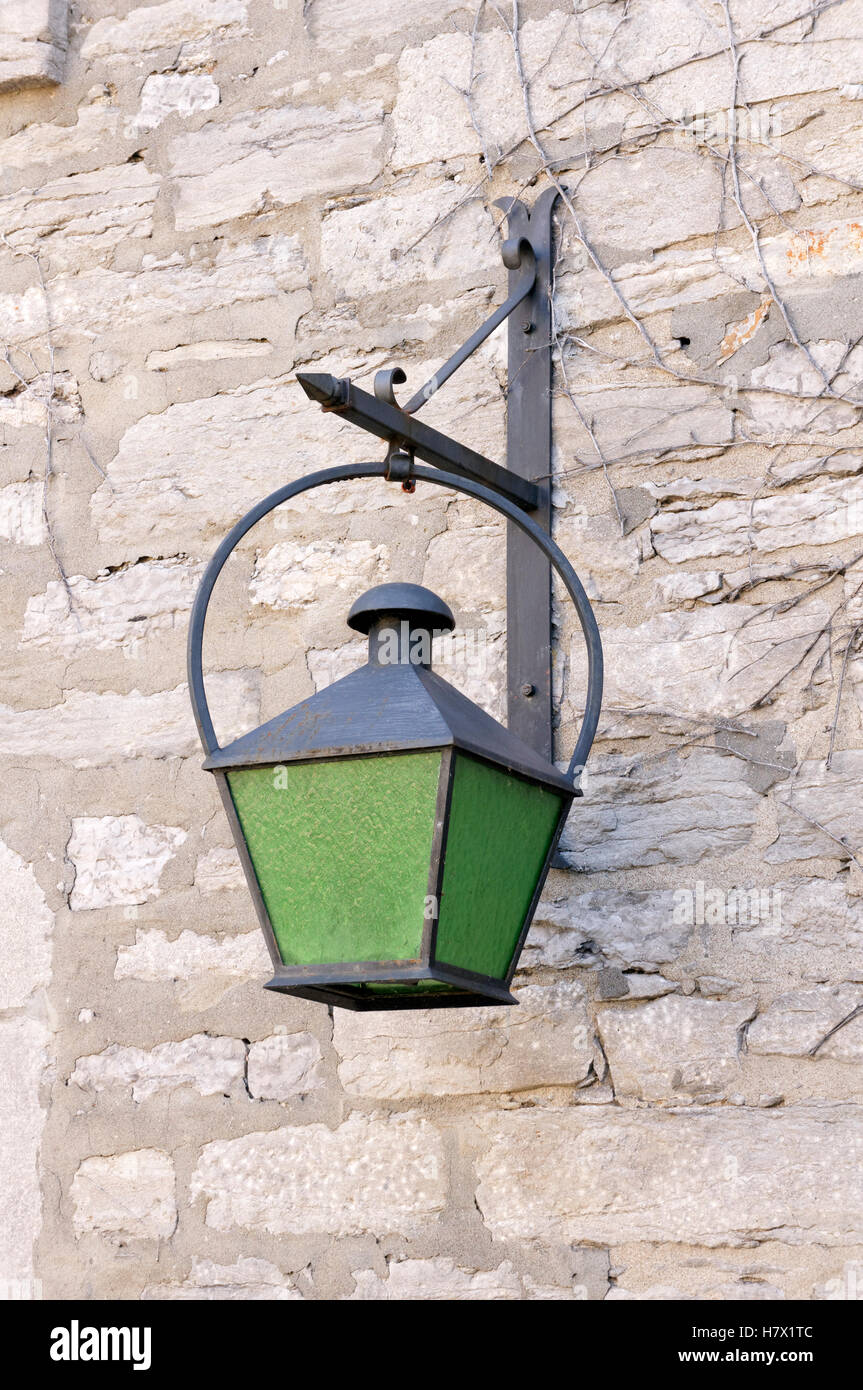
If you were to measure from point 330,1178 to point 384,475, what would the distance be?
1066 mm

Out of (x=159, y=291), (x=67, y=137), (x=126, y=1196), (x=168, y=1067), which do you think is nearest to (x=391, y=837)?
(x=168, y=1067)

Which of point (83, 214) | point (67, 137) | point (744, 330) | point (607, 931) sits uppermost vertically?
point (67, 137)

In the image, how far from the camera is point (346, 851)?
6.54 ft

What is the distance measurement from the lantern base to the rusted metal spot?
1.11 metres

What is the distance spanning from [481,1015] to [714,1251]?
0.48 meters

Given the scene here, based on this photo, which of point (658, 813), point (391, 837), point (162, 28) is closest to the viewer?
point (391, 837)

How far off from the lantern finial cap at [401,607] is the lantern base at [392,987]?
471mm

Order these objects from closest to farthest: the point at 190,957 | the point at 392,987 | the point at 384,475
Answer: the point at 392,987
the point at 384,475
the point at 190,957

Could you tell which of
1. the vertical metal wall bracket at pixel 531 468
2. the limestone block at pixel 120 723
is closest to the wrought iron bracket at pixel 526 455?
the vertical metal wall bracket at pixel 531 468

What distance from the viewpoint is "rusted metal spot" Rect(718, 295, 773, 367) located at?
2.61 meters

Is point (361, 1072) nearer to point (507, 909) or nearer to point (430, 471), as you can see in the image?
point (507, 909)

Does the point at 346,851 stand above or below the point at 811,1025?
above

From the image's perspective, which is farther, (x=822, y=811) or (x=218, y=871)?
(x=218, y=871)

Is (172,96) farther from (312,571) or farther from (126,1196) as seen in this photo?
(126,1196)
